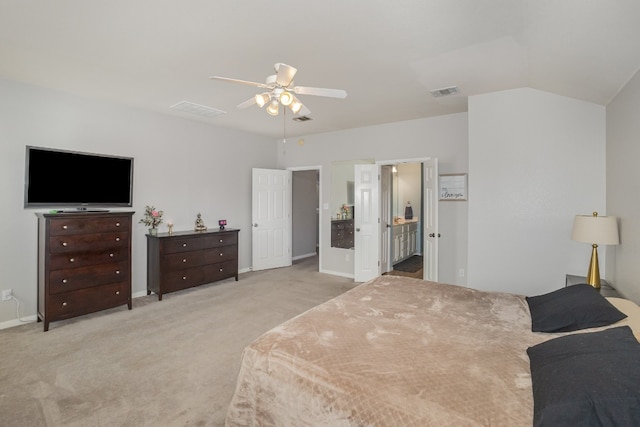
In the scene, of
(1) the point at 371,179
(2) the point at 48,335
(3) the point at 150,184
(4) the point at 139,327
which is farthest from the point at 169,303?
(1) the point at 371,179

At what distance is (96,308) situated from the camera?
368 cm

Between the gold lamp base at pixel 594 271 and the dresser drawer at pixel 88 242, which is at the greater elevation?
the dresser drawer at pixel 88 242

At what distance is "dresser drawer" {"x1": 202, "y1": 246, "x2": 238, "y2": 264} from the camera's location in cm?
491

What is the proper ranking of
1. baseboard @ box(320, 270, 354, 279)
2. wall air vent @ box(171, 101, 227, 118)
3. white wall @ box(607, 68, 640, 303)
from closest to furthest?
A: white wall @ box(607, 68, 640, 303), wall air vent @ box(171, 101, 227, 118), baseboard @ box(320, 270, 354, 279)

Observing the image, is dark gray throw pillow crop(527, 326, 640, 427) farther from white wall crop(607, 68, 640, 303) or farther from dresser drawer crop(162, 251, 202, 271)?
dresser drawer crop(162, 251, 202, 271)

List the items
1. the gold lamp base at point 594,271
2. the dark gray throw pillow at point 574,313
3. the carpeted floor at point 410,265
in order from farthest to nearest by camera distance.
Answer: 1. the carpeted floor at point 410,265
2. the gold lamp base at point 594,271
3. the dark gray throw pillow at point 574,313

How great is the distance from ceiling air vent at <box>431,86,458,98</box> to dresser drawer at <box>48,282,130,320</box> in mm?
4509

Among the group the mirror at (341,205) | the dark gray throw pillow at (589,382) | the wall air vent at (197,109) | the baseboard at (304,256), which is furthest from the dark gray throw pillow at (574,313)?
the baseboard at (304,256)

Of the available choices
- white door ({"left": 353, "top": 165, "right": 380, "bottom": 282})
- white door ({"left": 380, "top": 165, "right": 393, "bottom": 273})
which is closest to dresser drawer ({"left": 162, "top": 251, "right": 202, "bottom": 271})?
white door ({"left": 353, "top": 165, "right": 380, "bottom": 282})

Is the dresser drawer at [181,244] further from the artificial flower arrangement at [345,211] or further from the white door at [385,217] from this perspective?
the white door at [385,217]

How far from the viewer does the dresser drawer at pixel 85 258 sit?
11.0 ft

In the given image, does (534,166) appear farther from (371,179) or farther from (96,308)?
(96,308)

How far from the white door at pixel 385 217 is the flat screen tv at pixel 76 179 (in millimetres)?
3936

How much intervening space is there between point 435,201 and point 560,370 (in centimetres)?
348
